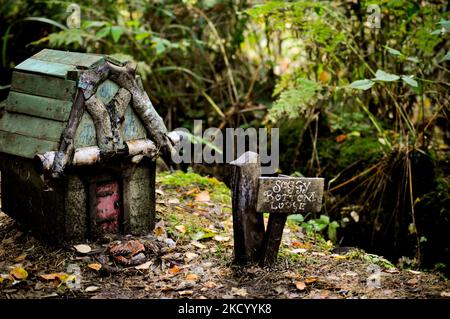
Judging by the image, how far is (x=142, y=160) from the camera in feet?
13.1

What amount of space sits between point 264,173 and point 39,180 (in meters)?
3.07

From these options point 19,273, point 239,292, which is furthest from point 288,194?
point 19,273

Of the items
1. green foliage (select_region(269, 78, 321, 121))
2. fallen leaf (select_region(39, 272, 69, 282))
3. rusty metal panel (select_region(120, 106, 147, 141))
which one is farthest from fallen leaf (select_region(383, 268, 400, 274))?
fallen leaf (select_region(39, 272, 69, 282))

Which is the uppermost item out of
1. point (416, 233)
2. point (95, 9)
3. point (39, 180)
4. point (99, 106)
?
point (95, 9)

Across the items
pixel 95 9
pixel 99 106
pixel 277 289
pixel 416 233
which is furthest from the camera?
pixel 95 9

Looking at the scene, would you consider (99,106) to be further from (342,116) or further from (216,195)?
(342,116)

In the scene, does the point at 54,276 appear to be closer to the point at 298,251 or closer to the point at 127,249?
the point at 127,249

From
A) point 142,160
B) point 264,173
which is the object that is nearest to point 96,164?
point 142,160

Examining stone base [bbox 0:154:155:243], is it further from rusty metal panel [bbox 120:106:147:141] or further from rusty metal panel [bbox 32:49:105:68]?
rusty metal panel [bbox 32:49:105:68]

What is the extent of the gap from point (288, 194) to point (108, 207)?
141 centimetres

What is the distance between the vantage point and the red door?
12.7 feet

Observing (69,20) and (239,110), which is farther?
(239,110)

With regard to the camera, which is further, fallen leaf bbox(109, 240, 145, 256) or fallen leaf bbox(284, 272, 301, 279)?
fallen leaf bbox(109, 240, 145, 256)

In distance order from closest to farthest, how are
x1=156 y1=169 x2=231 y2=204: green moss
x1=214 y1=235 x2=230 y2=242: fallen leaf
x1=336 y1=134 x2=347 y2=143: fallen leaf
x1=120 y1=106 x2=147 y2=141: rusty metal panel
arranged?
1. x1=120 y1=106 x2=147 y2=141: rusty metal panel
2. x1=214 y1=235 x2=230 y2=242: fallen leaf
3. x1=156 y1=169 x2=231 y2=204: green moss
4. x1=336 y1=134 x2=347 y2=143: fallen leaf
